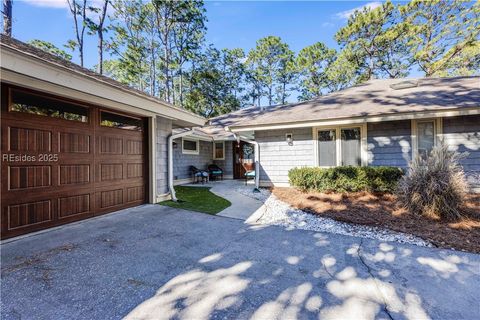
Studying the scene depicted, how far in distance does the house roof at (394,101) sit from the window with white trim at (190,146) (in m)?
3.17

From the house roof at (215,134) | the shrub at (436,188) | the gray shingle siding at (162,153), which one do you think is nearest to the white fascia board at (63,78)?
the gray shingle siding at (162,153)

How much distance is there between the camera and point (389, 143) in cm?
735

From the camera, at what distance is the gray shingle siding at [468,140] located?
21.2 feet

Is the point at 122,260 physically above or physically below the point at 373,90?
below

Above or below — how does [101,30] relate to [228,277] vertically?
above

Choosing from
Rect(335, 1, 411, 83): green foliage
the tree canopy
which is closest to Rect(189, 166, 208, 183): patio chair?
the tree canopy

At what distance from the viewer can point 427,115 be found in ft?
20.8

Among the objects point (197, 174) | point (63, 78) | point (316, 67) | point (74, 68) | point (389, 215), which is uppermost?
point (316, 67)

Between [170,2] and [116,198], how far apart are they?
645 inches

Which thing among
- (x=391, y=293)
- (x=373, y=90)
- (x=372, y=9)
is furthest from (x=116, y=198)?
(x=372, y=9)

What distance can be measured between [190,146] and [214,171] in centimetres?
208

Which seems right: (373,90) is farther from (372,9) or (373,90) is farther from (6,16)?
(6,16)

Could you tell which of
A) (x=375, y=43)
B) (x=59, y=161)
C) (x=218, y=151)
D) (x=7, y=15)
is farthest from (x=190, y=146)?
(x=375, y=43)

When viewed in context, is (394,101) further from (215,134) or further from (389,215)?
(215,134)
